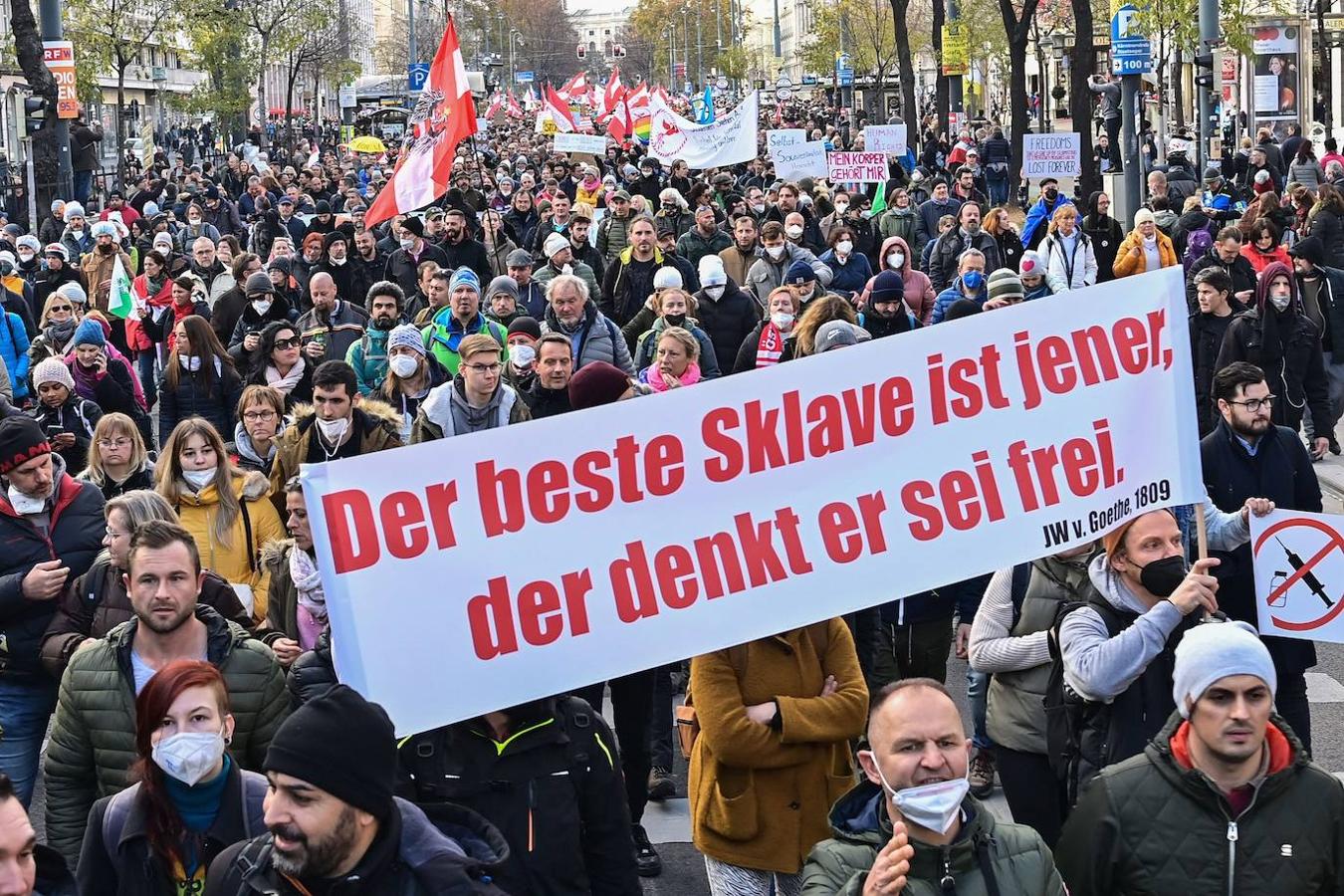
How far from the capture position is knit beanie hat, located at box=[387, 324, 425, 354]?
10.6 meters

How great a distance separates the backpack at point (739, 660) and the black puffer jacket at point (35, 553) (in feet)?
7.71

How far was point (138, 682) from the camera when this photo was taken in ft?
17.1

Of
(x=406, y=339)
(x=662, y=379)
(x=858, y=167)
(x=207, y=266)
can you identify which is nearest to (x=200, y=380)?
(x=406, y=339)

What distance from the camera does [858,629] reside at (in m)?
6.99

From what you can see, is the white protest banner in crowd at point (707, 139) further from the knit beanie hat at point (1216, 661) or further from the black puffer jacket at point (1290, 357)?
the knit beanie hat at point (1216, 661)

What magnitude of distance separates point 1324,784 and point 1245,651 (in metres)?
0.31

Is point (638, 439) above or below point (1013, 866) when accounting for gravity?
above

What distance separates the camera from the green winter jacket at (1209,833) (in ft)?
13.6

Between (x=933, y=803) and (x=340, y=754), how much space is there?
43.5 inches

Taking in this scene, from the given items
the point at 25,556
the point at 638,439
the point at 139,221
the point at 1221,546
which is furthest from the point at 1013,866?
the point at 139,221

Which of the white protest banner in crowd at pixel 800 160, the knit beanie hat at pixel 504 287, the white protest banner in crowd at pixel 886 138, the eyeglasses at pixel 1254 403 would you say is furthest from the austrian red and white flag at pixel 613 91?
the eyeglasses at pixel 1254 403

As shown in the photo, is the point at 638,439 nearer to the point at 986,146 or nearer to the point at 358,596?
the point at 358,596

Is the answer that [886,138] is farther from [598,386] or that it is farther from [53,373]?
[598,386]

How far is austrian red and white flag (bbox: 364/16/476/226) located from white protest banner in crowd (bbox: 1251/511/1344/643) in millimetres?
10684
